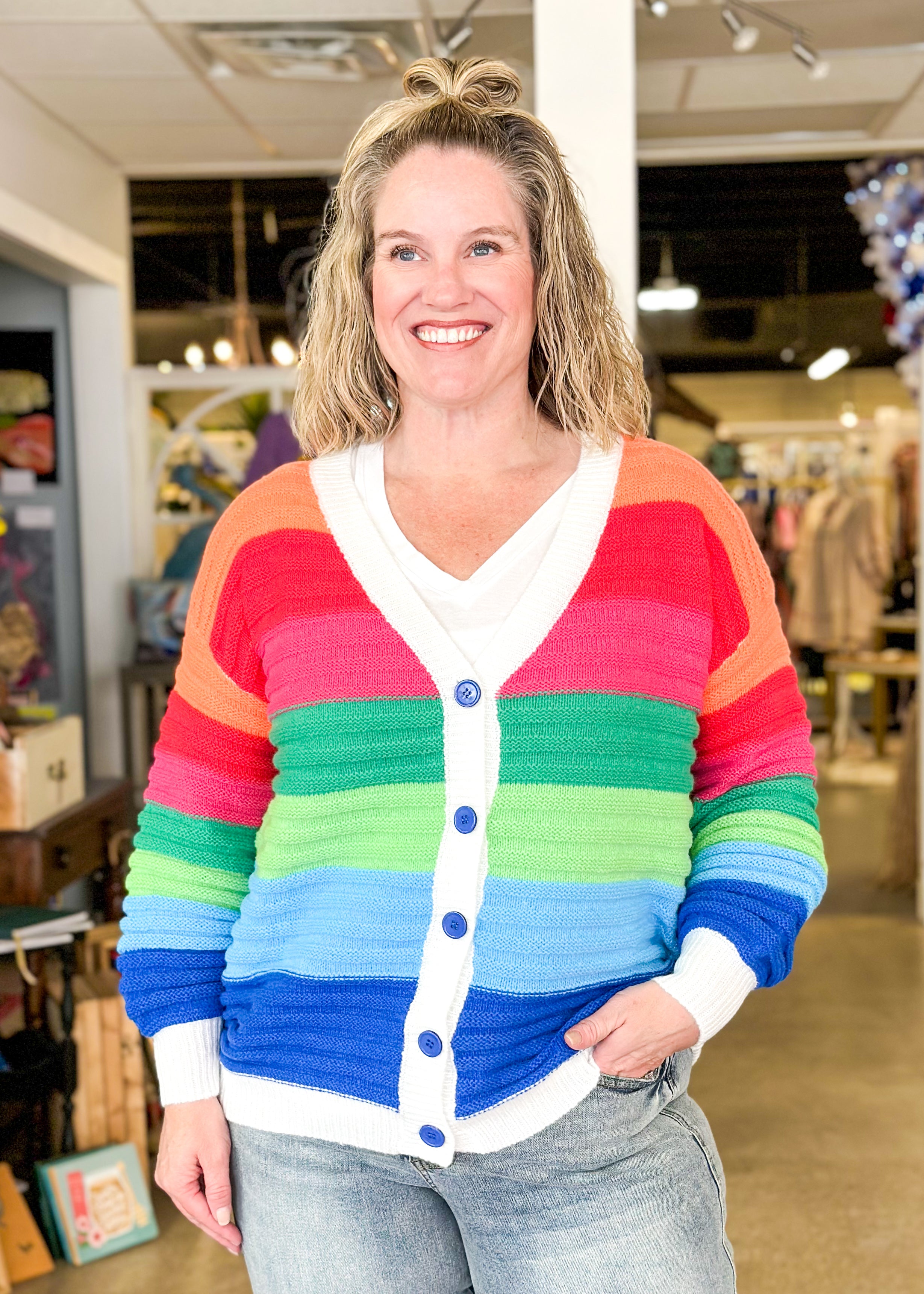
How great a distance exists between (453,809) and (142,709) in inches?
180

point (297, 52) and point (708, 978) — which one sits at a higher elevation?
point (297, 52)

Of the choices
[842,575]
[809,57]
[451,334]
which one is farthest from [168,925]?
[842,575]

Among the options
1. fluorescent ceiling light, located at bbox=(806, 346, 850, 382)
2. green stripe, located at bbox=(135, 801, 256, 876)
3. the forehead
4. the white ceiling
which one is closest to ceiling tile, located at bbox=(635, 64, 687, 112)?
→ the white ceiling

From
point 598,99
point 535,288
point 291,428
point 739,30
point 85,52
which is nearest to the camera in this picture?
point 535,288

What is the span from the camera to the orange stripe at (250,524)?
1.35 m

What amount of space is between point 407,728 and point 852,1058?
3117 millimetres

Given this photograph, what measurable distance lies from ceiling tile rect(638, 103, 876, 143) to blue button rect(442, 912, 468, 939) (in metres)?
4.45

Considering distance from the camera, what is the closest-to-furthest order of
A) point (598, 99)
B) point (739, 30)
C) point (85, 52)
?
point (598, 99), point (739, 30), point (85, 52)

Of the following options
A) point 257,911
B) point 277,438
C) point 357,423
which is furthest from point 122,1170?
point 277,438

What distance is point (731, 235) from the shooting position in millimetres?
9180

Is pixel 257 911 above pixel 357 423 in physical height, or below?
below

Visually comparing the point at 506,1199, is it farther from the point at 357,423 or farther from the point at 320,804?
the point at 357,423

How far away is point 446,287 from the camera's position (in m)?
1.27

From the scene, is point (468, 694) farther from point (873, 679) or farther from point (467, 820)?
point (873, 679)
